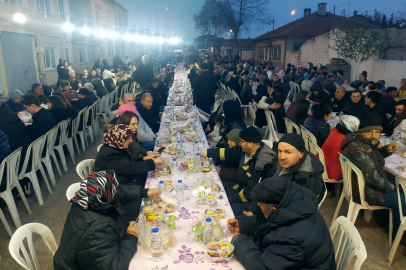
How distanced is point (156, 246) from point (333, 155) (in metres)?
3.37

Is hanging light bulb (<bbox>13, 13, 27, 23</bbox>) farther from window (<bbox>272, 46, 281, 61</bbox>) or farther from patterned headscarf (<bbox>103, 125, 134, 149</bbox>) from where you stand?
window (<bbox>272, 46, 281, 61</bbox>)

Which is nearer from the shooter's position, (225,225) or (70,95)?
(225,225)

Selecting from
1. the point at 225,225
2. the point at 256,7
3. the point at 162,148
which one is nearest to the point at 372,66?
the point at 162,148

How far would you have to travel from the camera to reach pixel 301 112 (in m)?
6.19

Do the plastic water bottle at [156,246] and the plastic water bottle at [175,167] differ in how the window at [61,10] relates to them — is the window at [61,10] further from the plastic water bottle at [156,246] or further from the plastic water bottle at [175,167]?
the plastic water bottle at [156,246]

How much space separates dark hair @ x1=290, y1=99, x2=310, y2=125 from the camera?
20.0 ft

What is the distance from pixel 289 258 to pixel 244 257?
13.6 inches

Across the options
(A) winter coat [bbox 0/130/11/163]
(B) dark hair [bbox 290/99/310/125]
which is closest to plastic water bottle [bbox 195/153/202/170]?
(A) winter coat [bbox 0/130/11/163]

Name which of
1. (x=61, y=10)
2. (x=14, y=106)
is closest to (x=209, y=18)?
(x=61, y=10)

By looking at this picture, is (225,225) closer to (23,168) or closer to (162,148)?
(162,148)

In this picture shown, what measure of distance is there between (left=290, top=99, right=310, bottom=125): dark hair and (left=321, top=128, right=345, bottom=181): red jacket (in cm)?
158

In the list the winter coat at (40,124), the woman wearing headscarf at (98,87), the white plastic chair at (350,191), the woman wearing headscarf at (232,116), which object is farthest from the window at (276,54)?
the white plastic chair at (350,191)

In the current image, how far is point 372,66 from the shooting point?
49.2 feet

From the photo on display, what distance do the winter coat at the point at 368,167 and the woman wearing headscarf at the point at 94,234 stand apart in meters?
2.89
